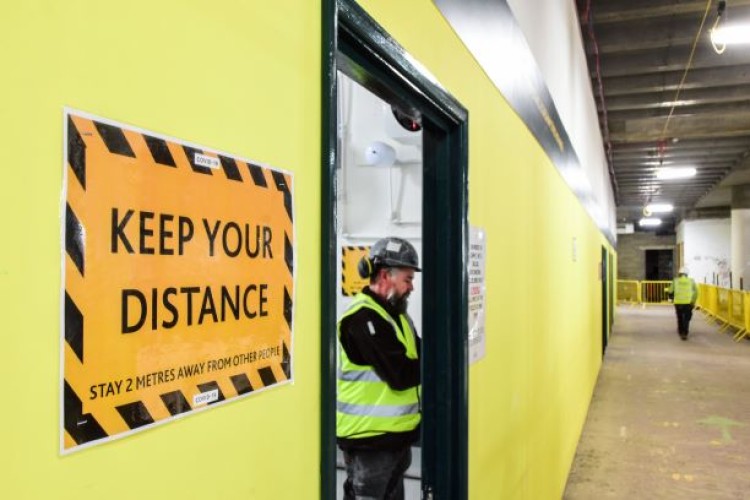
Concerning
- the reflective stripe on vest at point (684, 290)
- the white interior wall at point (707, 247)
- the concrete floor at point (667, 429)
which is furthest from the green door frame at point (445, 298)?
the white interior wall at point (707, 247)

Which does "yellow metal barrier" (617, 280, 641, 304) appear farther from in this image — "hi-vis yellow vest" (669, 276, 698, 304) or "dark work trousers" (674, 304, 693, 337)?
"hi-vis yellow vest" (669, 276, 698, 304)

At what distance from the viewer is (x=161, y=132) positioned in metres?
0.79

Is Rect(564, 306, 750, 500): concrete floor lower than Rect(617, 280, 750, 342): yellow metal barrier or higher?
lower

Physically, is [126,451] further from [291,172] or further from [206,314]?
[291,172]

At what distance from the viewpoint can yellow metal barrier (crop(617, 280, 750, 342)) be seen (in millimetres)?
14773

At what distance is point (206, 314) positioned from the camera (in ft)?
2.81

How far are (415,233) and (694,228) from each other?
77.7ft

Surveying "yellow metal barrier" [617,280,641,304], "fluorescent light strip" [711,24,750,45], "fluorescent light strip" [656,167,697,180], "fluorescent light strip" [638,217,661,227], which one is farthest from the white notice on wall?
"yellow metal barrier" [617,280,641,304]

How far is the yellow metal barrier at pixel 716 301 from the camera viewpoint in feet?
48.5

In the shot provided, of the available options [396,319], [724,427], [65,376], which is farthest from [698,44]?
[65,376]

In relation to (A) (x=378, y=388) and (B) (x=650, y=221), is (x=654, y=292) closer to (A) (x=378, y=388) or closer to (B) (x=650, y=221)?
(B) (x=650, y=221)

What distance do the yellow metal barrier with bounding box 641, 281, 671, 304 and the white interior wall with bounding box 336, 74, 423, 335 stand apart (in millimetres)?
26753

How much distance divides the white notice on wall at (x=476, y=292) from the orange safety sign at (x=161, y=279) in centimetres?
124

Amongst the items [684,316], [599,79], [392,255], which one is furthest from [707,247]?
[392,255]
